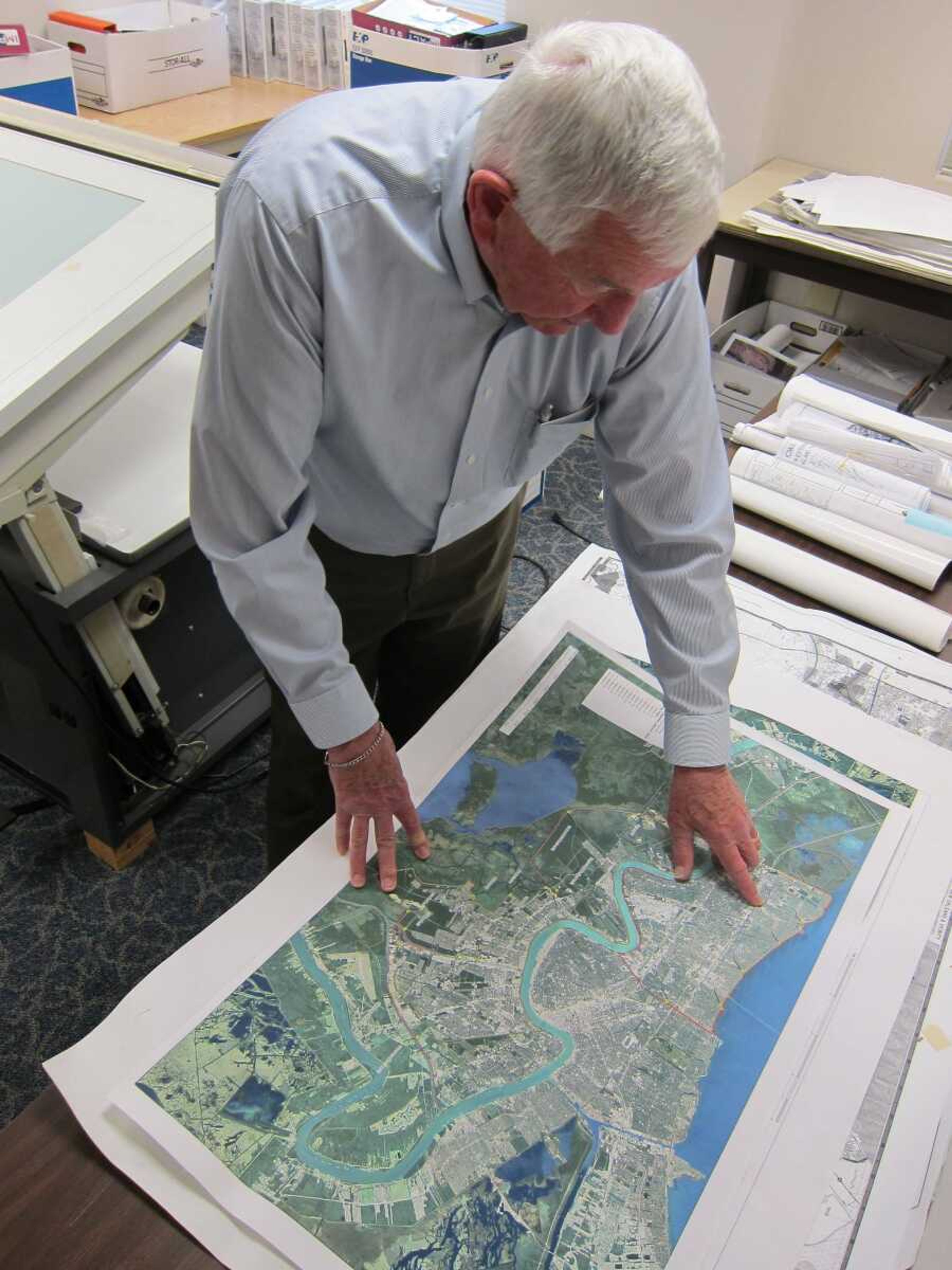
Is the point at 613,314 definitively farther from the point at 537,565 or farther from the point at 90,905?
the point at 537,565

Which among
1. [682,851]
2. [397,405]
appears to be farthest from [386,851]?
[397,405]

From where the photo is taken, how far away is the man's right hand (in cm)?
76

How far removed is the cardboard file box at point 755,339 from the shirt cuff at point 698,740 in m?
1.37

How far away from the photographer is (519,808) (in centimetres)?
83

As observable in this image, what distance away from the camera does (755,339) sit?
94.2 inches

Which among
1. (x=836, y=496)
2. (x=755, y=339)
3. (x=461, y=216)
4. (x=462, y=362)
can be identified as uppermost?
(x=461, y=216)

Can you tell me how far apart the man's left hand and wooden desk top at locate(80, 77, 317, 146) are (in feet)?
6.64

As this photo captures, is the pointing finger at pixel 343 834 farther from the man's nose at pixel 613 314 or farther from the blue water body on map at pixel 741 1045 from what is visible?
the man's nose at pixel 613 314

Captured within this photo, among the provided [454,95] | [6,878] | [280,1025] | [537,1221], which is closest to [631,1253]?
[537,1221]

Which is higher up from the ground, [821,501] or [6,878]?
[821,501]

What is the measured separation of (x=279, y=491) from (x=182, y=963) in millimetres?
379

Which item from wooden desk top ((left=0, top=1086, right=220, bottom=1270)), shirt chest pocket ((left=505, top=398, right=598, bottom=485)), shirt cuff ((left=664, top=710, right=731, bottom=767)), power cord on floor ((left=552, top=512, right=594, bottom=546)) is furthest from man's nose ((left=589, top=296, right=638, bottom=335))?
power cord on floor ((left=552, top=512, right=594, bottom=546))

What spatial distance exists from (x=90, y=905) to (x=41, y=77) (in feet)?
5.86

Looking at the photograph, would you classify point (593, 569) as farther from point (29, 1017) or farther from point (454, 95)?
point (29, 1017)
